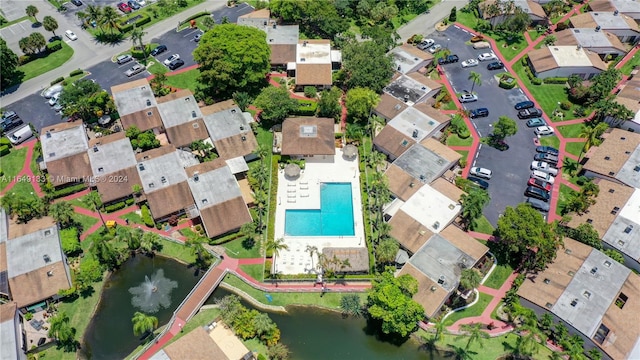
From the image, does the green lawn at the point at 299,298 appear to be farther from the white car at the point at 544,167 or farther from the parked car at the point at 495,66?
the parked car at the point at 495,66

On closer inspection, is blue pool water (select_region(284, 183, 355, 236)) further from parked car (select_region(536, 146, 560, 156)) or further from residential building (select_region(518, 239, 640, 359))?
parked car (select_region(536, 146, 560, 156))

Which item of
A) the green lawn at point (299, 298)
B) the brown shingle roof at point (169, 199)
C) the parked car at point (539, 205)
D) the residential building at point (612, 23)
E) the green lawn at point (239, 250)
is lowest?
the green lawn at point (299, 298)

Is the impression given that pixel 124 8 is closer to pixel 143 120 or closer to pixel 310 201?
pixel 143 120

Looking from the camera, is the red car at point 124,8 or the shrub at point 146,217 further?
the red car at point 124,8

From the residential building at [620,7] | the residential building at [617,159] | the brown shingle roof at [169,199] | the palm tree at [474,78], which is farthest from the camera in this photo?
the residential building at [620,7]

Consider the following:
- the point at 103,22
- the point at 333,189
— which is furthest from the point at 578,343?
the point at 103,22

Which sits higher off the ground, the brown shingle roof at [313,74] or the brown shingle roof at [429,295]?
the brown shingle roof at [313,74]

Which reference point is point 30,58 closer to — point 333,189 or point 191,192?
point 191,192

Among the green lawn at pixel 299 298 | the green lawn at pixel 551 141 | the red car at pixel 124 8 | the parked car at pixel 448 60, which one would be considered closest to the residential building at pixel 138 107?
the red car at pixel 124 8

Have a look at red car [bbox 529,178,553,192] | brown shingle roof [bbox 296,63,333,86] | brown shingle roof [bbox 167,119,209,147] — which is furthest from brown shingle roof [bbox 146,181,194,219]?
red car [bbox 529,178,553,192]
